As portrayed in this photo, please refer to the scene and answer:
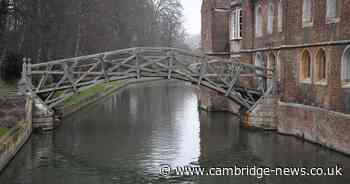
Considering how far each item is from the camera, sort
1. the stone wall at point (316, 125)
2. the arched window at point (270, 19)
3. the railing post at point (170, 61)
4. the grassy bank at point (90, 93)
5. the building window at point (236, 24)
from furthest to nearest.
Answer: the grassy bank at point (90, 93) → the building window at point (236, 24) → the arched window at point (270, 19) → the railing post at point (170, 61) → the stone wall at point (316, 125)

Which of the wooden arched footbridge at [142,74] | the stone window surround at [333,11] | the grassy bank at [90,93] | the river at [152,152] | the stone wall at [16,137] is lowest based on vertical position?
the river at [152,152]

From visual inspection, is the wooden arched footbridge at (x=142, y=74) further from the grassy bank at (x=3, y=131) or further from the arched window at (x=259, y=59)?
the grassy bank at (x=3, y=131)

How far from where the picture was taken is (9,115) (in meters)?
19.6

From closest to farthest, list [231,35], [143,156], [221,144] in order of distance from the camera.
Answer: [143,156] < [221,144] < [231,35]

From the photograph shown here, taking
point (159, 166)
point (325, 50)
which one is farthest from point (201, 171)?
point (325, 50)

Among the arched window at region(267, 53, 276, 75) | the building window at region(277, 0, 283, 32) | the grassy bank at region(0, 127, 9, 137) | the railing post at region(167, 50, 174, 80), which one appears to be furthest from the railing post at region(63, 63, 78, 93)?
the building window at region(277, 0, 283, 32)

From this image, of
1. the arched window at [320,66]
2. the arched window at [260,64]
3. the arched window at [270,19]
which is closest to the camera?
the arched window at [320,66]

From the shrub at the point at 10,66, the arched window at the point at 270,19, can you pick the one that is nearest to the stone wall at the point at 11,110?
the shrub at the point at 10,66

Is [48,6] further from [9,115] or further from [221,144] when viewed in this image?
[221,144]

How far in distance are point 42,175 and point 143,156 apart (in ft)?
13.0

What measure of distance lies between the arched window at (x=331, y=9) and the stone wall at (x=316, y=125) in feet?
11.2

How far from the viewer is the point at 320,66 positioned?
20.1 m

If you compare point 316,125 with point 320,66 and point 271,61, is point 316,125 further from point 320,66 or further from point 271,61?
point 271,61

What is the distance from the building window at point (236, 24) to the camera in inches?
1198
